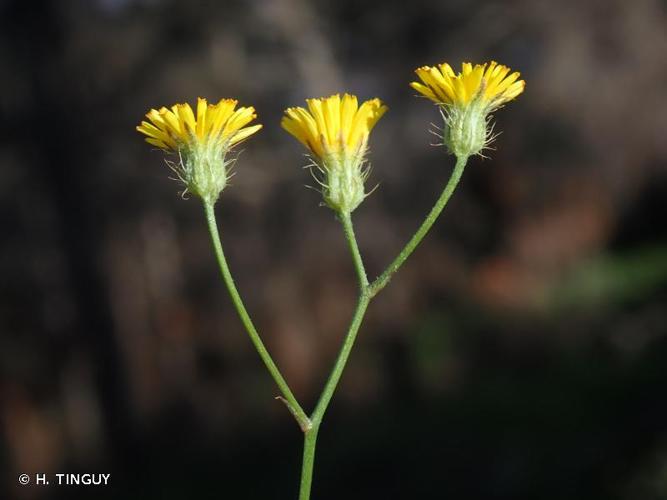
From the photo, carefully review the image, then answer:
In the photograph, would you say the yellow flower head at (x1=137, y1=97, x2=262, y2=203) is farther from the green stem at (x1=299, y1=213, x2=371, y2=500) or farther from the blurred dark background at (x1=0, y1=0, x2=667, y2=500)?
the blurred dark background at (x1=0, y1=0, x2=667, y2=500)

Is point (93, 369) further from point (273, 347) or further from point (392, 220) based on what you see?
point (392, 220)

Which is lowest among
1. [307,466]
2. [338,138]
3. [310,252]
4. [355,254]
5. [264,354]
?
[310,252]

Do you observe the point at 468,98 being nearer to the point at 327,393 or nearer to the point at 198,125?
the point at 198,125

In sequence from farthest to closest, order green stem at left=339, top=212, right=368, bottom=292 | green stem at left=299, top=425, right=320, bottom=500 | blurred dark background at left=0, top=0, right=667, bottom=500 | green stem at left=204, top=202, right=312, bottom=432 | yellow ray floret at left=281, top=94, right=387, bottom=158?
1. blurred dark background at left=0, top=0, right=667, bottom=500
2. yellow ray floret at left=281, top=94, right=387, bottom=158
3. green stem at left=339, top=212, right=368, bottom=292
4. green stem at left=204, top=202, right=312, bottom=432
5. green stem at left=299, top=425, right=320, bottom=500

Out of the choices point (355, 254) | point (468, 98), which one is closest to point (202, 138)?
point (355, 254)

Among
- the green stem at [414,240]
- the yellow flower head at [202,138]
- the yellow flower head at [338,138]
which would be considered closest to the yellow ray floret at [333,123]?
the yellow flower head at [338,138]

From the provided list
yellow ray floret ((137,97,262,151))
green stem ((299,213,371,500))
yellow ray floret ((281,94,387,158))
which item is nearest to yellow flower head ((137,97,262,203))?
yellow ray floret ((137,97,262,151))
